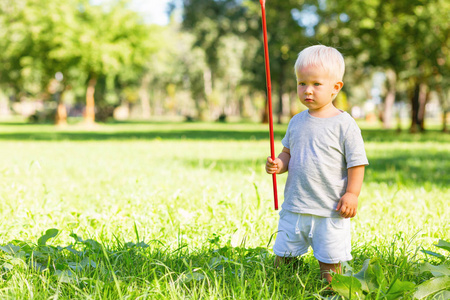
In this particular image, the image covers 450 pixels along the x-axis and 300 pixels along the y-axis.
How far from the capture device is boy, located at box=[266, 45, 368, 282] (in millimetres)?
2359

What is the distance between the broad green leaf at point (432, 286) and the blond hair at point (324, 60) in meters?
1.08

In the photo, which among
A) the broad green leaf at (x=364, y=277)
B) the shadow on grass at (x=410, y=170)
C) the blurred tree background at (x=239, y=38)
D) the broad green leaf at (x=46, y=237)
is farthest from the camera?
the blurred tree background at (x=239, y=38)

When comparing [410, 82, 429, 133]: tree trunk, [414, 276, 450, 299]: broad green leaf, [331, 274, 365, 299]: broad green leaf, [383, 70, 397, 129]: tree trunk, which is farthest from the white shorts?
[383, 70, 397, 129]: tree trunk

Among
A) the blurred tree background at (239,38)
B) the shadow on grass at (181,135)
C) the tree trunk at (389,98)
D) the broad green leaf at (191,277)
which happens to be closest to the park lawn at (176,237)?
the broad green leaf at (191,277)

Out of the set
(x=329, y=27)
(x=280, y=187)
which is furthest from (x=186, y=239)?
(x=329, y=27)

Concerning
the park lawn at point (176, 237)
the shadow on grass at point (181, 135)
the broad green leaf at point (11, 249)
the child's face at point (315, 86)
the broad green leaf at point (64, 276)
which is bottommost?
the shadow on grass at point (181, 135)

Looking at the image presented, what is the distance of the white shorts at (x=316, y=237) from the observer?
236cm

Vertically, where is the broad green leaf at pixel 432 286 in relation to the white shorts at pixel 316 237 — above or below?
below

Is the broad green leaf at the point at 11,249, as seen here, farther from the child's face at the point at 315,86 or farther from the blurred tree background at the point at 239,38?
the blurred tree background at the point at 239,38

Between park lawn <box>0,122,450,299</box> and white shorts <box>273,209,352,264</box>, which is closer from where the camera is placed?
park lawn <box>0,122,450,299</box>

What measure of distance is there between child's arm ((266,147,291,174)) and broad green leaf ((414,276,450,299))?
2.93 feet

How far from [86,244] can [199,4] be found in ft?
90.3

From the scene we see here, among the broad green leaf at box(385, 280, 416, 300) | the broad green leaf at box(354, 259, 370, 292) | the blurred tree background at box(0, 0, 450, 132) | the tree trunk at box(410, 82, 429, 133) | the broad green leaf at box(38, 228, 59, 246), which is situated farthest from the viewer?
the tree trunk at box(410, 82, 429, 133)

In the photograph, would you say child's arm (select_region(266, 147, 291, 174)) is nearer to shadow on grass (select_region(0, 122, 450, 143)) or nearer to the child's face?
the child's face
